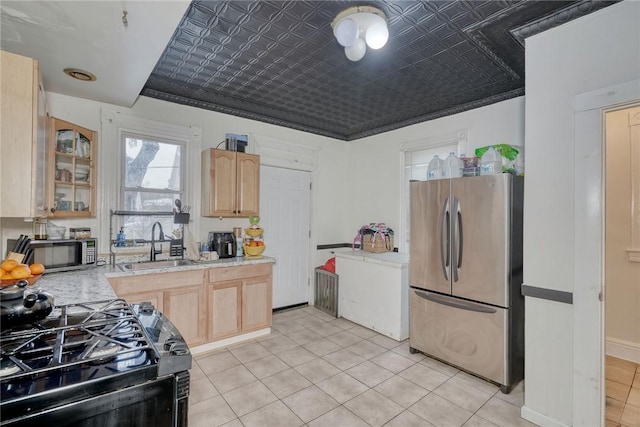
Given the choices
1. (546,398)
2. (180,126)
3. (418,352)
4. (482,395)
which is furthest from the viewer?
(180,126)

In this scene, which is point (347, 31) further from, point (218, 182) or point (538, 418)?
point (538, 418)

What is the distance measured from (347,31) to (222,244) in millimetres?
2530

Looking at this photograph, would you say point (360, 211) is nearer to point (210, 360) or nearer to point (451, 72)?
point (451, 72)

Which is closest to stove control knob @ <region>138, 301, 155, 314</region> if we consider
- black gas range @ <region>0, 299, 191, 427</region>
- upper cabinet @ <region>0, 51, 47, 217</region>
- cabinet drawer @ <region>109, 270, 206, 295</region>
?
black gas range @ <region>0, 299, 191, 427</region>

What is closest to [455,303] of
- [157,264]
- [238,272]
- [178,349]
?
[238,272]

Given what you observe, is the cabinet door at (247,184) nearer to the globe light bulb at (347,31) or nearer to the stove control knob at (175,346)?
the globe light bulb at (347,31)

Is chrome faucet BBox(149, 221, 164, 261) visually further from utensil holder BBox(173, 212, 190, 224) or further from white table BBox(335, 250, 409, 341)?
white table BBox(335, 250, 409, 341)

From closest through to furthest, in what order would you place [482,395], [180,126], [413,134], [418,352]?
[482,395]
[418,352]
[180,126]
[413,134]

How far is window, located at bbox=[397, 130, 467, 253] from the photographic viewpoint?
361 centimetres

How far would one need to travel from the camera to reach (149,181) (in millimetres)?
3289

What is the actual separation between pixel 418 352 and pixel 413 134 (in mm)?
2645

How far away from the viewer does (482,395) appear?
7.88ft

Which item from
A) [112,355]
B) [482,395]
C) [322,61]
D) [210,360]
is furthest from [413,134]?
[112,355]

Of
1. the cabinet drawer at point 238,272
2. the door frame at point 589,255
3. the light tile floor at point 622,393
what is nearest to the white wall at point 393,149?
the door frame at point 589,255
